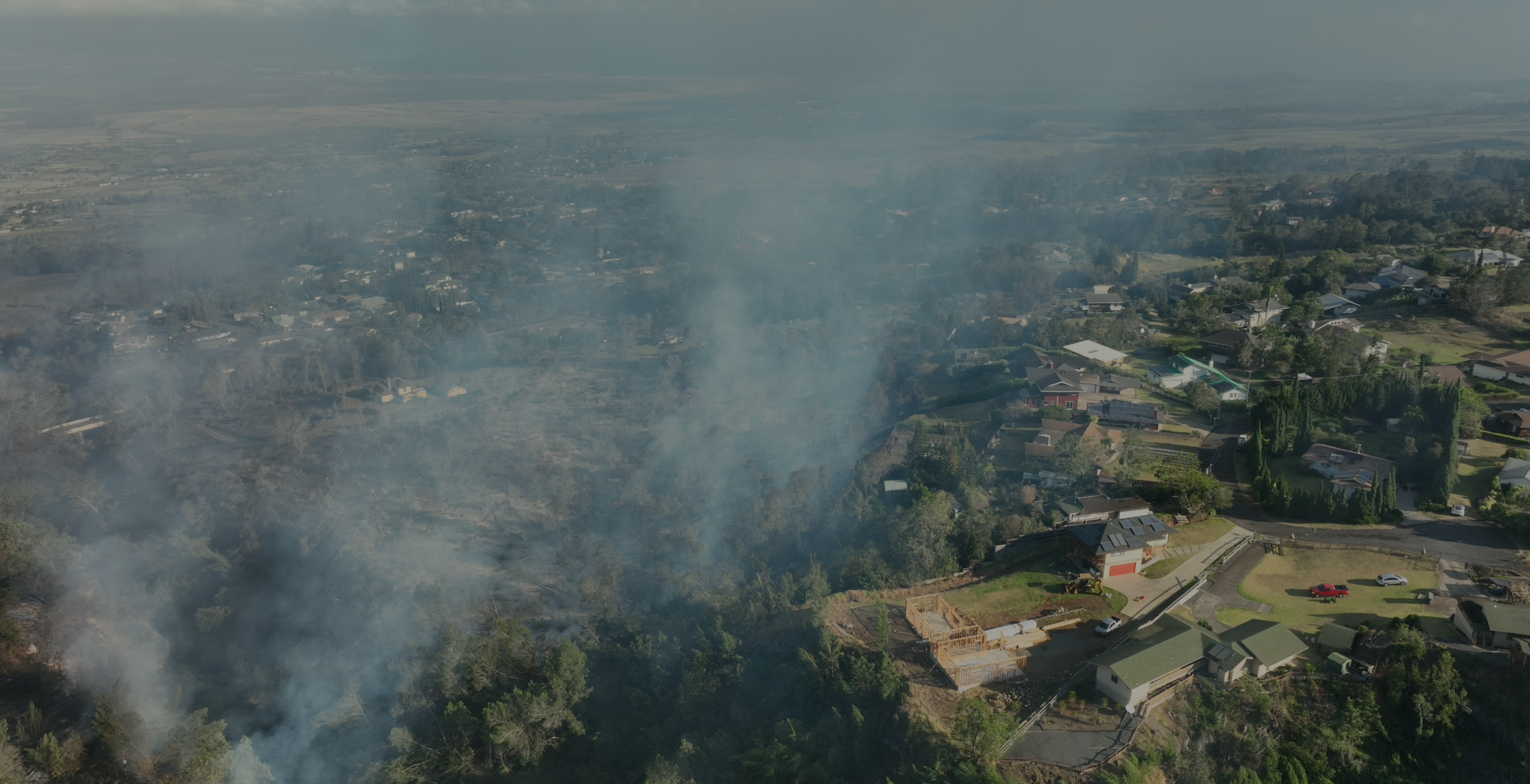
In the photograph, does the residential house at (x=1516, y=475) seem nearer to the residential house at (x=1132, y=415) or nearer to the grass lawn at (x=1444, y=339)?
the residential house at (x=1132, y=415)

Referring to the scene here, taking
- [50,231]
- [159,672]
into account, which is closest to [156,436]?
[159,672]

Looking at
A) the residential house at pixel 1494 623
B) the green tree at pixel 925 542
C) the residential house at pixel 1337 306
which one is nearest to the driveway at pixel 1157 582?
the green tree at pixel 925 542

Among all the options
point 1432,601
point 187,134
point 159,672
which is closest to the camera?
point 1432,601

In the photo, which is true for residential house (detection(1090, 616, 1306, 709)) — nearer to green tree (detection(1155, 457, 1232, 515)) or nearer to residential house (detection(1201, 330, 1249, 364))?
green tree (detection(1155, 457, 1232, 515))

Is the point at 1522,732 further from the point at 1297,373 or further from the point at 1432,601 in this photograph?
the point at 1297,373

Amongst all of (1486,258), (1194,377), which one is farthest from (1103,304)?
(1486,258)

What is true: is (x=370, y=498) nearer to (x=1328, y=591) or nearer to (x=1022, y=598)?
(x=1022, y=598)
